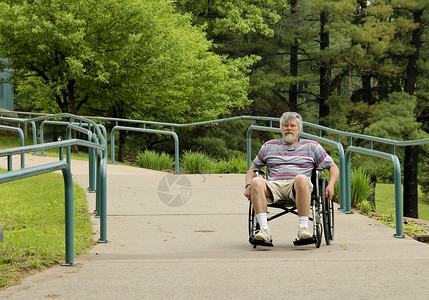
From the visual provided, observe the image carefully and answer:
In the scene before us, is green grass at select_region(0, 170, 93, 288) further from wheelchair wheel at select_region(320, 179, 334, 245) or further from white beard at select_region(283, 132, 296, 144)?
wheelchair wheel at select_region(320, 179, 334, 245)

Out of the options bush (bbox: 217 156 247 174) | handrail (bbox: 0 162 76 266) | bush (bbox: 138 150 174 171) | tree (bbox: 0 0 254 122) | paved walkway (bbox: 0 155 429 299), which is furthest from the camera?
tree (bbox: 0 0 254 122)

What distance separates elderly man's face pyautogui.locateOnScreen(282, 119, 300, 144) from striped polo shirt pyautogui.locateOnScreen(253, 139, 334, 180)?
72mm

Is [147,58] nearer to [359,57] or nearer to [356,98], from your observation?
[359,57]

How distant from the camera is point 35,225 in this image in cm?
839

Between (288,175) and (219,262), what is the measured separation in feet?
4.98

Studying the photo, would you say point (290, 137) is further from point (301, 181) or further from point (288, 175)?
point (301, 181)

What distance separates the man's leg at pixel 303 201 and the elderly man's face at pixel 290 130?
54cm

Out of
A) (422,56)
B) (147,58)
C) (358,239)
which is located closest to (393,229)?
(358,239)

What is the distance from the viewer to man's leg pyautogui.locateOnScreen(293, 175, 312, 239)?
22.2 ft

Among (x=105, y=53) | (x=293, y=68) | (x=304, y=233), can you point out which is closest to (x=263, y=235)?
(x=304, y=233)

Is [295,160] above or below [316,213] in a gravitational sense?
above

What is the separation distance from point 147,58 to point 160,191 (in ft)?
47.3

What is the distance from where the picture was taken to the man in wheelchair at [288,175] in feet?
22.3

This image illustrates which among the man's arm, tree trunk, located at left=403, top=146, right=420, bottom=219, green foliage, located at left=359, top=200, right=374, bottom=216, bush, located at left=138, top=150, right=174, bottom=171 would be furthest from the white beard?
tree trunk, located at left=403, top=146, right=420, bottom=219
